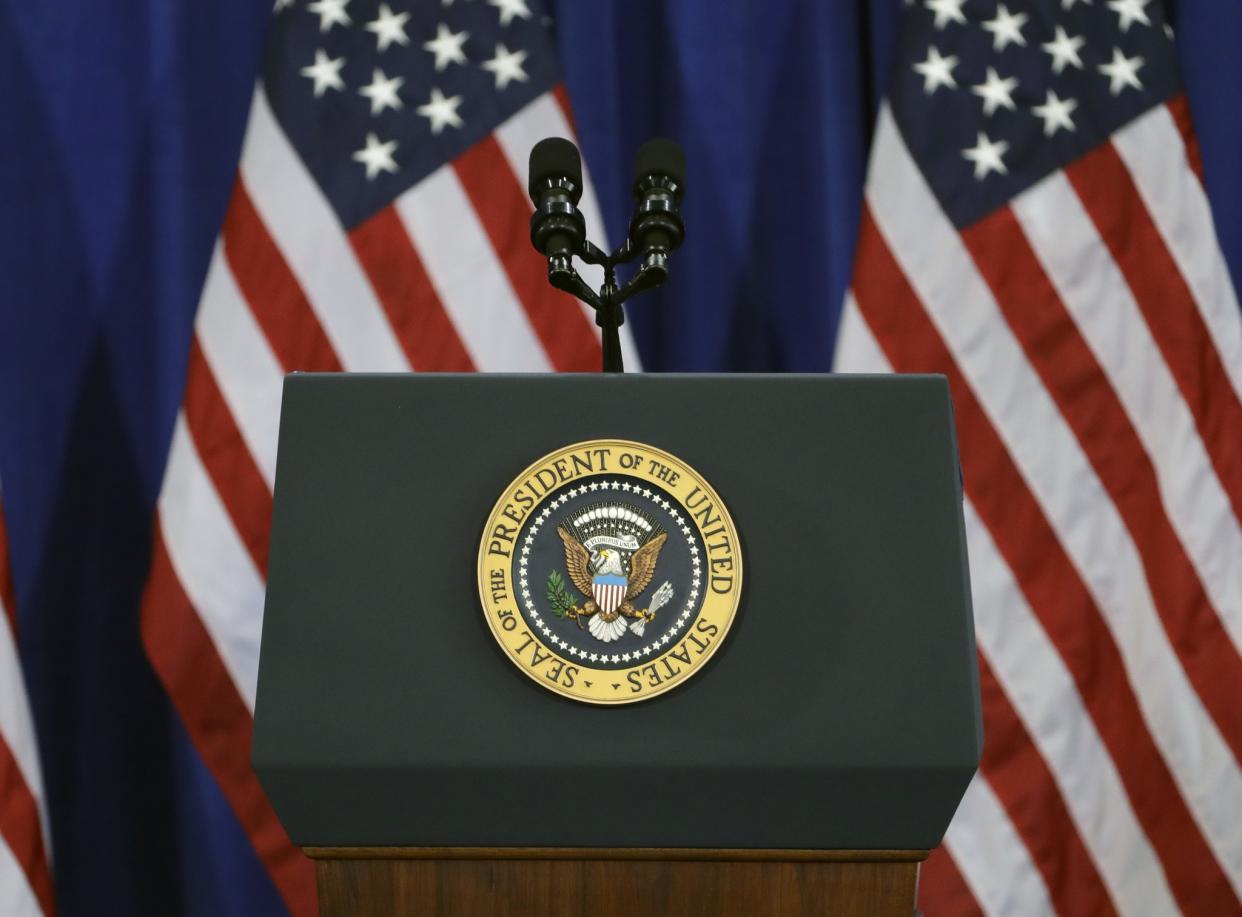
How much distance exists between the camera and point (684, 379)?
158cm

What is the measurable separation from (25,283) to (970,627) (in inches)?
101

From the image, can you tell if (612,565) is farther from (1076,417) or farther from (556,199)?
(1076,417)

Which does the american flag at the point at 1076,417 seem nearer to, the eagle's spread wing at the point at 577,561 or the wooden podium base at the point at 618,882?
the wooden podium base at the point at 618,882

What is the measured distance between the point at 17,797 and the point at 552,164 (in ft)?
6.43

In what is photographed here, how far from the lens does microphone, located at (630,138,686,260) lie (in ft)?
5.55

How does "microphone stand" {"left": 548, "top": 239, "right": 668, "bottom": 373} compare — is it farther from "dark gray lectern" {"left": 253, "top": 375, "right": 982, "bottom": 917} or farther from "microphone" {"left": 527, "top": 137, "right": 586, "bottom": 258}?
"dark gray lectern" {"left": 253, "top": 375, "right": 982, "bottom": 917}

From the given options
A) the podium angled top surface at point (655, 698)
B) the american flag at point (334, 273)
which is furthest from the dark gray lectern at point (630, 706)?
the american flag at point (334, 273)

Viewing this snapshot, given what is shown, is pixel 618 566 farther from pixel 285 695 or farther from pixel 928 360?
pixel 928 360

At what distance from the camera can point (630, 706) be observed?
1.48m

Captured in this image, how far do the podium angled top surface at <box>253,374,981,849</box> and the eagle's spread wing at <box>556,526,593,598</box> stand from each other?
0.35 ft

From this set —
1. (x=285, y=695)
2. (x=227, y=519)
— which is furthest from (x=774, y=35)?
(x=285, y=695)

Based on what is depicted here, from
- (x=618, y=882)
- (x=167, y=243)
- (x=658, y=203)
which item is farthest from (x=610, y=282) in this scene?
(x=167, y=243)

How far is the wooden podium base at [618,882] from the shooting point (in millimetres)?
1506

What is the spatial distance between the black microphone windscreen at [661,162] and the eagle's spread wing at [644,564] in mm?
549
